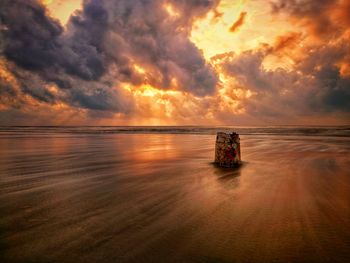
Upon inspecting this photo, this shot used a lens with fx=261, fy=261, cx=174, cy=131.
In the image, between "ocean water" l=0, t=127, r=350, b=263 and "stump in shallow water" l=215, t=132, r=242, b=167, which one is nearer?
"ocean water" l=0, t=127, r=350, b=263

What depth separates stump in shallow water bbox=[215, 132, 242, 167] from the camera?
8.52 meters

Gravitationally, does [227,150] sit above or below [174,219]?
above

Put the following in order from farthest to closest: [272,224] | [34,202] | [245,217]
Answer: [34,202], [245,217], [272,224]

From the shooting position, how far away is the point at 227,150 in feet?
28.0

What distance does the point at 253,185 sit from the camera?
18.8 feet

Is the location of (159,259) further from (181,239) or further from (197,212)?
(197,212)

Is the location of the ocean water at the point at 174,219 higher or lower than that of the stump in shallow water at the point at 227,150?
lower

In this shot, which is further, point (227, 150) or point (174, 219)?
point (227, 150)

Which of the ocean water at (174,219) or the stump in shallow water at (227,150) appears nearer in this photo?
the ocean water at (174,219)

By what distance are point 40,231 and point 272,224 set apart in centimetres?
282

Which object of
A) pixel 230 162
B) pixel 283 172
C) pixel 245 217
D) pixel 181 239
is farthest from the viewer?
pixel 230 162

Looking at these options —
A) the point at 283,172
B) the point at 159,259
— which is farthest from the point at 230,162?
the point at 159,259

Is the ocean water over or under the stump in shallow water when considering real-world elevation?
under

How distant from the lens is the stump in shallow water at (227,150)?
8.52 metres
